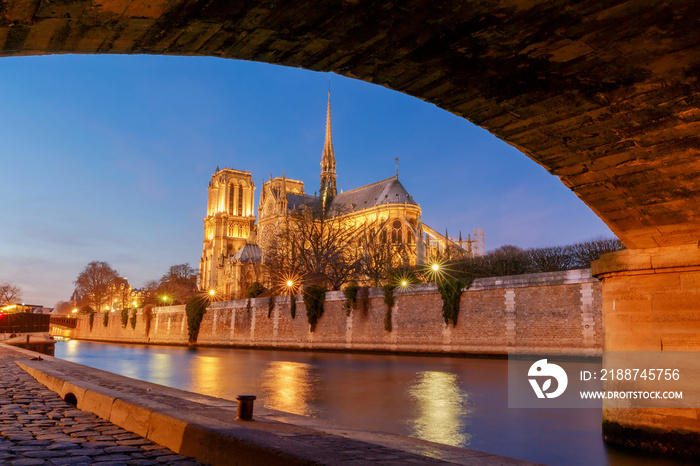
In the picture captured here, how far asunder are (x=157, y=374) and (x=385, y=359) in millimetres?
8681

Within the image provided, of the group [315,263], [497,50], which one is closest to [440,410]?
[497,50]

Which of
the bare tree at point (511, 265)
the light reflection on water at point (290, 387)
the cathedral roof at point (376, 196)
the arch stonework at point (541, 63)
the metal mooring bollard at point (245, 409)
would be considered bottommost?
the light reflection on water at point (290, 387)

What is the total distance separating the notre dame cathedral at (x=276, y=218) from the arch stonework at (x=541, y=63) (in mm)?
34343

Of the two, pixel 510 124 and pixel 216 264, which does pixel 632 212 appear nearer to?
pixel 510 124

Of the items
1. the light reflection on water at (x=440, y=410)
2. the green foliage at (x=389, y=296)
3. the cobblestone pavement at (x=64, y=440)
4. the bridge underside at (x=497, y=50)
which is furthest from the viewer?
the green foliage at (x=389, y=296)

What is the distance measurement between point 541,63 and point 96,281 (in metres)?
93.7

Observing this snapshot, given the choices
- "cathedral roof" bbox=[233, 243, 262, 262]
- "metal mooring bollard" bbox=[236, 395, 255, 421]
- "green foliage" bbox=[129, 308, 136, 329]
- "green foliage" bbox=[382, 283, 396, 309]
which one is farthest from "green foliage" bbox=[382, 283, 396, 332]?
"cathedral roof" bbox=[233, 243, 262, 262]

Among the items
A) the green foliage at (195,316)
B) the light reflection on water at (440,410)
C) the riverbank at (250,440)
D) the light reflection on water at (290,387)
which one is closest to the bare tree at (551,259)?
the light reflection on water at (290,387)

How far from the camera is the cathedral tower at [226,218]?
90.1 m

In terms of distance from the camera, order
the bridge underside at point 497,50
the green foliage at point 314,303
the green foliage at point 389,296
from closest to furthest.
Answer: the bridge underside at point 497,50
the green foliage at point 389,296
the green foliage at point 314,303

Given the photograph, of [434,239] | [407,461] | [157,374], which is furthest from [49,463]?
[434,239]

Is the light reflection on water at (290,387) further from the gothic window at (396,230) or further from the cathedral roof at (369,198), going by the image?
the cathedral roof at (369,198)

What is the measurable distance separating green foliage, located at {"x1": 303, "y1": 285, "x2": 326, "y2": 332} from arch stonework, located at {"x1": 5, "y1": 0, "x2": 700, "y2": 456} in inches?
898

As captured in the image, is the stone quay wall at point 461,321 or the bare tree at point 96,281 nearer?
the stone quay wall at point 461,321
